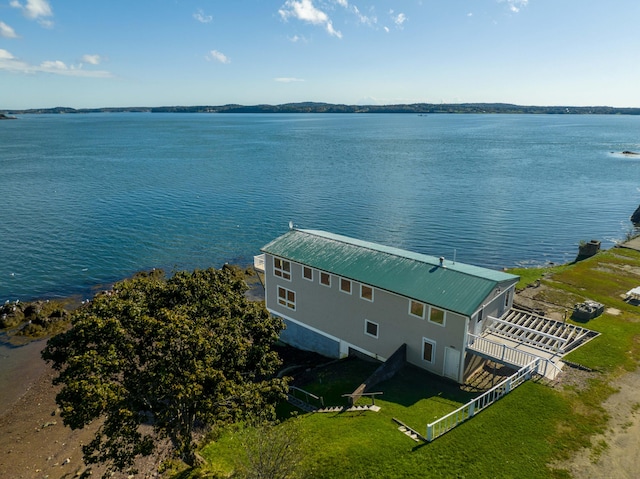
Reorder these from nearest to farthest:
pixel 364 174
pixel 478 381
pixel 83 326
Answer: pixel 83 326 → pixel 478 381 → pixel 364 174

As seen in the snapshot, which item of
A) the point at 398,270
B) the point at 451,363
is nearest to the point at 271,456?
the point at 451,363

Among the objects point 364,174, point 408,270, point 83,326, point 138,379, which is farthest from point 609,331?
point 364,174

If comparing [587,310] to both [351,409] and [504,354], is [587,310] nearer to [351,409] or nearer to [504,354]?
[504,354]

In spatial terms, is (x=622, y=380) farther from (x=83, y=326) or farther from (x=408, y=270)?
(x=83, y=326)

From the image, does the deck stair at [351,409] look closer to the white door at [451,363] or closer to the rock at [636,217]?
the white door at [451,363]

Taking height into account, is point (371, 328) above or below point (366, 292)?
below

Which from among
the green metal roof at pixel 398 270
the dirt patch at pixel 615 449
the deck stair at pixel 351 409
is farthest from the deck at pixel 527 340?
the deck stair at pixel 351 409

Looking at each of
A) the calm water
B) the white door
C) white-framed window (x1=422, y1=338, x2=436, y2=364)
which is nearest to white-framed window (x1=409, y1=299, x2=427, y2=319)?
white-framed window (x1=422, y1=338, x2=436, y2=364)
